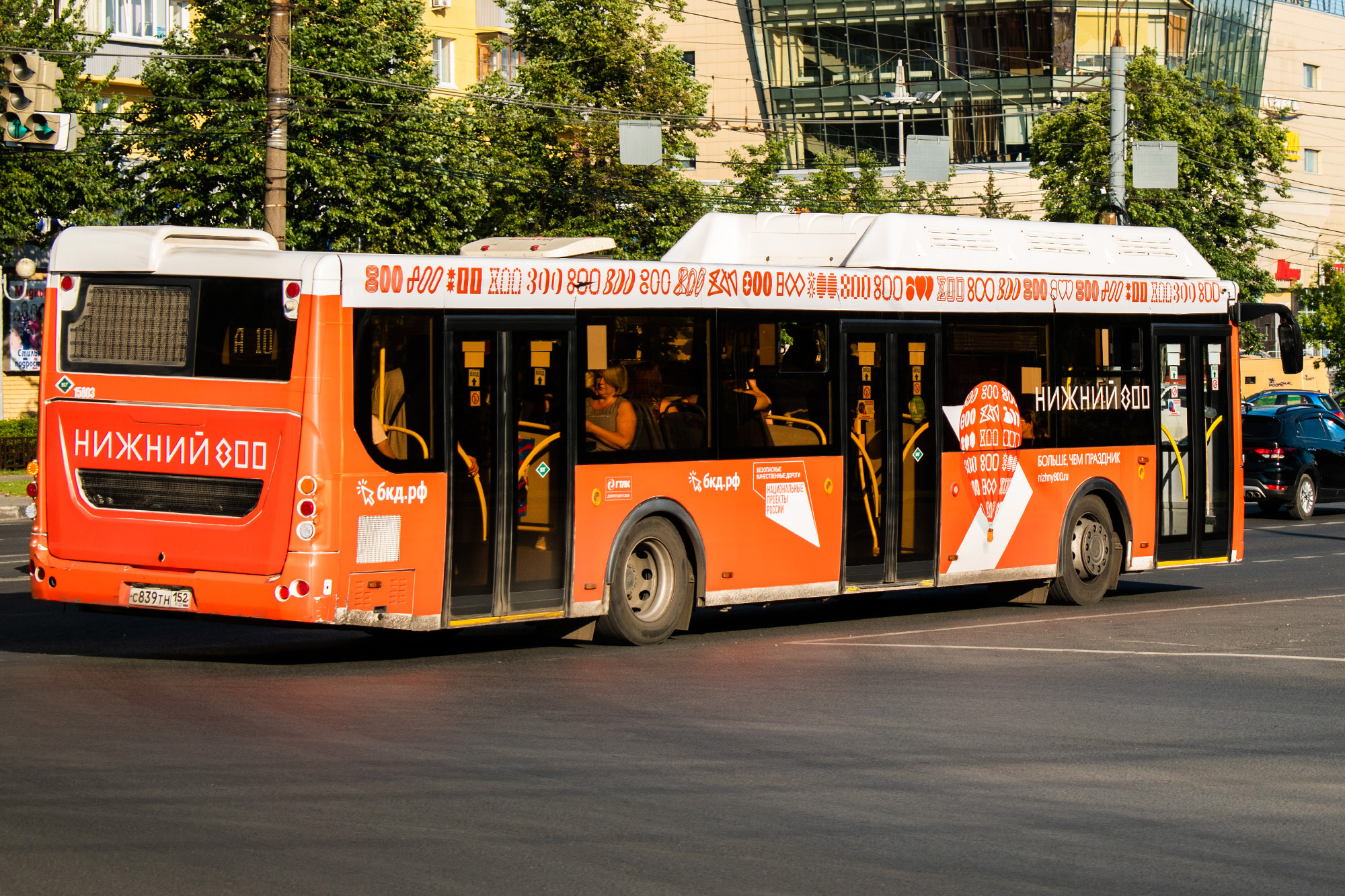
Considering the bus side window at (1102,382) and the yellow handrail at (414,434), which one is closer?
the yellow handrail at (414,434)

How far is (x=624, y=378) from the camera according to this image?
13250mm

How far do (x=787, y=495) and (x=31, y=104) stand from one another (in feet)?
35.1

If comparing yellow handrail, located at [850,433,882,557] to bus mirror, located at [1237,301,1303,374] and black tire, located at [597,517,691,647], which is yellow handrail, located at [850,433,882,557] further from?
bus mirror, located at [1237,301,1303,374]

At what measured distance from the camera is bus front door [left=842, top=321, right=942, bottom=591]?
48.4ft

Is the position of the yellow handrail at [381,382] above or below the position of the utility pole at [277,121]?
below

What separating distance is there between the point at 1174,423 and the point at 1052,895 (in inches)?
457

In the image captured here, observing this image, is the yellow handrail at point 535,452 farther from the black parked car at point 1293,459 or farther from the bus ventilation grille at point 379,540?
the black parked car at point 1293,459

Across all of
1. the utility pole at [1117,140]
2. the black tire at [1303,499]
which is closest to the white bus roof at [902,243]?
the black tire at [1303,499]

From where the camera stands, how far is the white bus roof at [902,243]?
1548 centimetres

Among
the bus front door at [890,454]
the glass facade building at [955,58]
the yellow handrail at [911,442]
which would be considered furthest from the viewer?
the glass facade building at [955,58]

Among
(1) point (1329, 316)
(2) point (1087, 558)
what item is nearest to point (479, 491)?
(2) point (1087, 558)

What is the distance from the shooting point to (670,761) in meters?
8.80

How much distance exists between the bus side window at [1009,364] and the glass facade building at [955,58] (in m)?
58.8

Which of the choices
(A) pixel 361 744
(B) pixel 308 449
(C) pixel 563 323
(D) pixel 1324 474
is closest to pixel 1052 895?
(A) pixel 361 744
